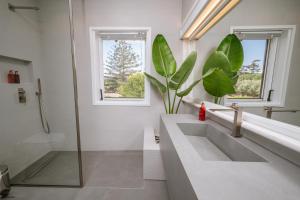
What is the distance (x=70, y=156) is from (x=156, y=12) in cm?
249

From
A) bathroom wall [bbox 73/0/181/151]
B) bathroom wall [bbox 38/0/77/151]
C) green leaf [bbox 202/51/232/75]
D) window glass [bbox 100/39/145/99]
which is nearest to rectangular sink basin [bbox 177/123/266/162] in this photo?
green leaf [bbox 202/51/232/75]

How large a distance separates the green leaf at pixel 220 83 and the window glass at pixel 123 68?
3.93 ft

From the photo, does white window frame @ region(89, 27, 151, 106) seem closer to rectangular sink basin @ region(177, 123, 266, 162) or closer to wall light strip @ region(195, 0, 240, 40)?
wall light strip @ region(195, 0, 240, 40)

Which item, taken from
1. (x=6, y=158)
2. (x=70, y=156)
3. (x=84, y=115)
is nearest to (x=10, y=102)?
(x=6, y=158)

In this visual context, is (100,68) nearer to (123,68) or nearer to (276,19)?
(123,68)

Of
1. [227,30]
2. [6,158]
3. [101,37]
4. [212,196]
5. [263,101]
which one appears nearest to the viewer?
[212,196]

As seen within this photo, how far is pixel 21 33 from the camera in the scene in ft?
5.31

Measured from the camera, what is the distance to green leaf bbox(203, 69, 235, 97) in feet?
3.09

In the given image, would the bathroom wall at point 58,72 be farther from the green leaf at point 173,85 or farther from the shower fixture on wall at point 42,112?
the green leaf at point 173,85

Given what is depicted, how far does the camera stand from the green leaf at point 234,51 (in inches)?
36.9

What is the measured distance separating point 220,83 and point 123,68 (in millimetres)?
1533

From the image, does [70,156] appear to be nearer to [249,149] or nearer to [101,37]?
[101,37]

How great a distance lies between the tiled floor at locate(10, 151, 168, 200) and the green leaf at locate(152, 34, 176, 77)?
1.35m

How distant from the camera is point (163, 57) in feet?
5.47
